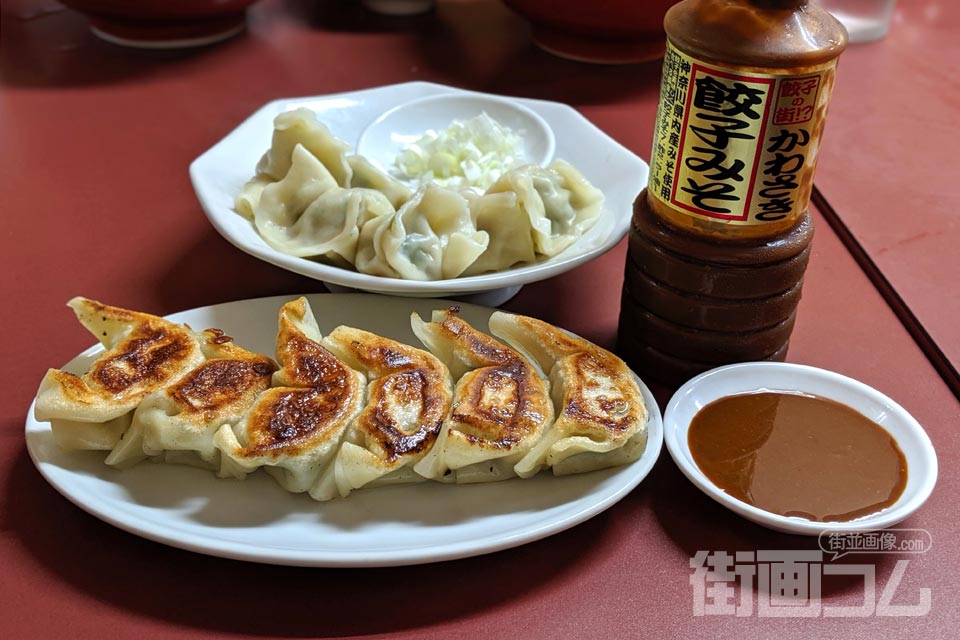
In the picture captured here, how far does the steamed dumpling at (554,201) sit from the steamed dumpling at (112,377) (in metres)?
0.57

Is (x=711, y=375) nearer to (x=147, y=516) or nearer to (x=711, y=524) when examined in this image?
(x=711, y=524)

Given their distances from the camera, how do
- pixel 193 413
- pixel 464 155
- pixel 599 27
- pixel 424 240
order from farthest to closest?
pixel 599 27 → pixel 464 155 → pixel 424 240 → pixel 193 413

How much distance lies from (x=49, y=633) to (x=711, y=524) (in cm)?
76

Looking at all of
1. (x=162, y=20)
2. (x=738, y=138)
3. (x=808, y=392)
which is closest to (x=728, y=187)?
(x=738, y=138)

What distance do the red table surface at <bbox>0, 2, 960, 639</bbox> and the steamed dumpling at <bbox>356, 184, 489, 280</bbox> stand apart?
0.17 metres

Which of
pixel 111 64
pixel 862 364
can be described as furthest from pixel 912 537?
pixel 111 64

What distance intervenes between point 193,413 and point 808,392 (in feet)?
2.62

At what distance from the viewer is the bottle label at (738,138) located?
1.09 meters

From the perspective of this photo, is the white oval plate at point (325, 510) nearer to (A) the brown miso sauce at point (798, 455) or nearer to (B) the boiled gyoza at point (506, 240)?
(A) the brown miso sauce at point (798, 455)

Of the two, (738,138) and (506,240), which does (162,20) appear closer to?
(506,240)

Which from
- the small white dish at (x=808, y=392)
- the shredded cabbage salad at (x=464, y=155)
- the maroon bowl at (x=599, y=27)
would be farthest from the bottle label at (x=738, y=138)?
the maroon bowl at (x=599, y=27)

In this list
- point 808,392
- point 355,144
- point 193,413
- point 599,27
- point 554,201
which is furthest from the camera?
point 599,27

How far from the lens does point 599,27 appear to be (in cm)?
237

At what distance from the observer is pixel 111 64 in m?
2.42
